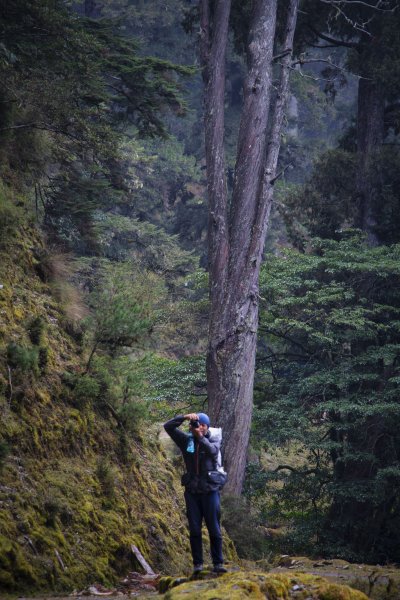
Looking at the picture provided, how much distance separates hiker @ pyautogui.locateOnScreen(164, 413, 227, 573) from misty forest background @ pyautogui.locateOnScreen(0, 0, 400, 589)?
0.90 metres

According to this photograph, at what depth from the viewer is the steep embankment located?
589 cm

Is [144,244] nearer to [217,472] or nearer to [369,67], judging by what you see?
[369,67]

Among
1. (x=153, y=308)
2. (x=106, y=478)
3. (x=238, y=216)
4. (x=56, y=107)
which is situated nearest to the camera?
(x=106, y=478)

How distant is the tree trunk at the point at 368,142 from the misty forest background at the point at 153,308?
5 centimetres

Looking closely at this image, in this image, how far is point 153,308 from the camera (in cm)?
1575

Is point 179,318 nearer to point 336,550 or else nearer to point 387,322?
point 387,322

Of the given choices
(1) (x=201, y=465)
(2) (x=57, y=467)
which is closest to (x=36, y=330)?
(2) (x=57, y=467)

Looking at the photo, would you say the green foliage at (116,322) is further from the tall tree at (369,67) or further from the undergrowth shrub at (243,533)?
the tall tree at (369,67)

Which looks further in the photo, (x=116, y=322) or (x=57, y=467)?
(x=116, y=322)

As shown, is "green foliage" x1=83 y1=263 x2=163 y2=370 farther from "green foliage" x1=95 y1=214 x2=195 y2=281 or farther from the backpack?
"green foliage" x1=95 y1=214 x2=195 y2=281

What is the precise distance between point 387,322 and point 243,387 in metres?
4.64

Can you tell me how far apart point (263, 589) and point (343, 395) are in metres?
9.53

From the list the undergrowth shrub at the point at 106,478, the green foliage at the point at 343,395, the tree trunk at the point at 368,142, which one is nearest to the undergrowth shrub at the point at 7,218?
the undergrowth shrub at the point at 106,478

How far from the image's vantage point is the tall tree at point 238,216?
1182 cm
